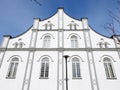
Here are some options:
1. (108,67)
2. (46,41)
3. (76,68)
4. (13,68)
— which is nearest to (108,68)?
(108,67)

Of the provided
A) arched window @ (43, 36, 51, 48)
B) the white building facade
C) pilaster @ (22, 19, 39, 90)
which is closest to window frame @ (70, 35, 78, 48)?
the white building facade

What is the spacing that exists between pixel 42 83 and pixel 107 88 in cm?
666

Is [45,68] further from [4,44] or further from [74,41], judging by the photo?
[4,44]

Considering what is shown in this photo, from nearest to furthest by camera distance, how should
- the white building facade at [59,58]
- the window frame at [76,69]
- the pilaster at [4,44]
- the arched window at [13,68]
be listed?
the white building facade at [59,58] → the window frame at [76,69] → the arched window at [13,68] → the pilaster at [4,44]

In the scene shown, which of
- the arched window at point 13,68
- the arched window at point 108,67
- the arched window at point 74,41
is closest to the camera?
the arched window at point 108,67

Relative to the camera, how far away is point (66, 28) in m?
18.4

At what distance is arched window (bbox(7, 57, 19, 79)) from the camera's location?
1453 centimetres

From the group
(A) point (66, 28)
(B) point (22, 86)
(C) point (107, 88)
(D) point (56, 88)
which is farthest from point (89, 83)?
(A) point (66, 28)

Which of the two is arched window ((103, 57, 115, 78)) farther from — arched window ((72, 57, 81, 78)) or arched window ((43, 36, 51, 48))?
arched window ((43, 36, 51, 48))

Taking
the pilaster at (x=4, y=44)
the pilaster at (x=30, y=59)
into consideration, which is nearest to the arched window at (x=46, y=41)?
the pilaster at (x=30, y=59)

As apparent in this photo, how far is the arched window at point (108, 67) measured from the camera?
14414 millimetres

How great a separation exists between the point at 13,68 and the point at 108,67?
1082 cm

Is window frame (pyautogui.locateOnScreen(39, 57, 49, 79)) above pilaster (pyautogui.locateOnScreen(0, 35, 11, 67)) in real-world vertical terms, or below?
below

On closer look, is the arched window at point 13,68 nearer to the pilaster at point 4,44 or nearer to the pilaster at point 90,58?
the pilaster at point 4,44
